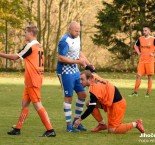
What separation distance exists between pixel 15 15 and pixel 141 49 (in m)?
21.6

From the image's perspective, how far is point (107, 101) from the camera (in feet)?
36.4

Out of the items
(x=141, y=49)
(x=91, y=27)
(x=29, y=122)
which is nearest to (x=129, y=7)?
(x=91, y=27)

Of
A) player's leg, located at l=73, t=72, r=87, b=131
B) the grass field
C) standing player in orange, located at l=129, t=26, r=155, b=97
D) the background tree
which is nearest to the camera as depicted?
the grass field

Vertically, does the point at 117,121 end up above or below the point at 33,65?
below

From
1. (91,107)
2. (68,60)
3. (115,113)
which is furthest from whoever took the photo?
(68,60)

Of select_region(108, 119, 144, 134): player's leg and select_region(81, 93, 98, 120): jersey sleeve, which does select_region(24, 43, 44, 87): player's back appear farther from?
select_region(108, 119, 144, 134): player's leg

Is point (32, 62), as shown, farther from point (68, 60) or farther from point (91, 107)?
point (91, 107)

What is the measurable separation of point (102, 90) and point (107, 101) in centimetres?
23

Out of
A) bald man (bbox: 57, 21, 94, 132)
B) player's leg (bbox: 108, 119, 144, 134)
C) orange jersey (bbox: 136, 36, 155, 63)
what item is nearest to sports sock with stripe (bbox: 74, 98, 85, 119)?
bald man (bbox: 57, 21, 94, 132)

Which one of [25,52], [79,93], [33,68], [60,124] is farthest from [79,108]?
[25,52]

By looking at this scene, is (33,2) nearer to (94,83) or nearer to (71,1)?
(71,1)

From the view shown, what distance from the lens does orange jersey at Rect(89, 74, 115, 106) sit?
10.9 meters

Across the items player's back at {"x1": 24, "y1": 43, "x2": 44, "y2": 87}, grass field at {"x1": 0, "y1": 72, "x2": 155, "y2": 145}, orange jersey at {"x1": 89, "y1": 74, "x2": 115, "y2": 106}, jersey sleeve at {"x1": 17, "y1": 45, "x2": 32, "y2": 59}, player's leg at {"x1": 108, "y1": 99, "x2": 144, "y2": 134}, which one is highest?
jersey sleeve at {"x1": 17, "y1": 45, "x2": 32, "y2": 59}

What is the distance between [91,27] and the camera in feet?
144
